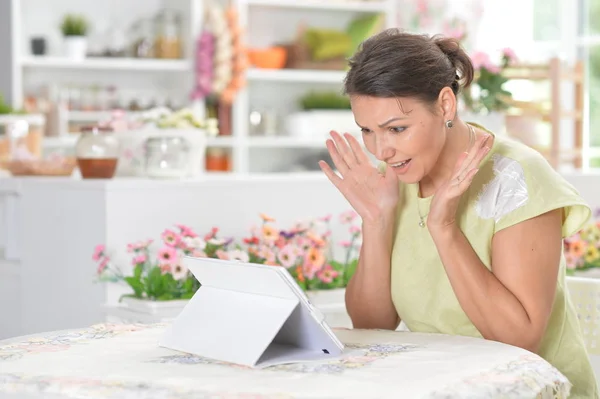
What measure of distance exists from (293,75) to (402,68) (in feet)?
16.4

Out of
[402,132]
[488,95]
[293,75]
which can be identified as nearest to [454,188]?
[402,132]

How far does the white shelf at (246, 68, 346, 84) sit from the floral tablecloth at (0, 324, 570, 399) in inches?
197

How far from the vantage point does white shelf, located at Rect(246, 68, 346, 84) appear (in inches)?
259

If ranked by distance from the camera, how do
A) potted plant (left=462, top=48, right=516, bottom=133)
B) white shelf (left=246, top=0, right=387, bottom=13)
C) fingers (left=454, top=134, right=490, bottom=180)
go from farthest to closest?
white shelf (left=246, top=0, right=387, bottom=13) < potted plant (left=462, top=48, right=516, bottom=133) < fingers (left=454, top=134, right=490, bottom=180)

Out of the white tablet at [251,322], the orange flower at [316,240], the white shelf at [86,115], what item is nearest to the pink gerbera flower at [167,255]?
the orange flower at [316,240]

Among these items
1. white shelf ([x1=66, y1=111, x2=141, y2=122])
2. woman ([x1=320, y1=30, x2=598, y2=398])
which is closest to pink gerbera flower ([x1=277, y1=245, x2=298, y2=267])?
woman ([x1=320, y1=30, x2=598, y2=398])

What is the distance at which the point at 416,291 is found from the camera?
1953mm

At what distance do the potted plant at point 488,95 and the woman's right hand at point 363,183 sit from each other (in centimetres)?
212

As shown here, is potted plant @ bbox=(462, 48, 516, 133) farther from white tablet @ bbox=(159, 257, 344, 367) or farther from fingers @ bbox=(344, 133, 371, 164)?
white tablet @ bbox=(159, 257, 344, 367)

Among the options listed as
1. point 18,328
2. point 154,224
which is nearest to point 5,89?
point 18,328

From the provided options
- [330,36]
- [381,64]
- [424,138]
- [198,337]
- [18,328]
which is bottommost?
[18,328]

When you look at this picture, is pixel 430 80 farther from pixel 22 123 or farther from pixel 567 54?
pixel 567 54

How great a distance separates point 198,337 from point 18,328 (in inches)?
82.8

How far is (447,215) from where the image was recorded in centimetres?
176
